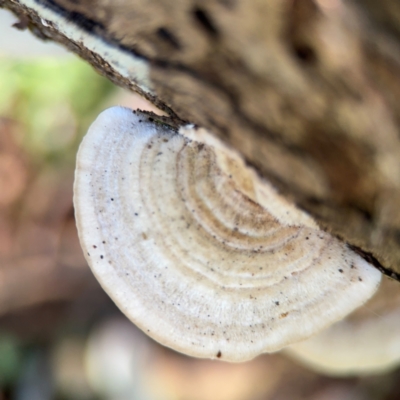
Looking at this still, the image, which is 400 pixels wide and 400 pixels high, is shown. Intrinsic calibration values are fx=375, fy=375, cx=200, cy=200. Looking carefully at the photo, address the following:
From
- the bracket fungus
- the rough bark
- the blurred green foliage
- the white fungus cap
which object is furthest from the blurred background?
the rough bark

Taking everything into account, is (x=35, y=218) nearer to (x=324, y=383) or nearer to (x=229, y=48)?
(x=324, y=383)

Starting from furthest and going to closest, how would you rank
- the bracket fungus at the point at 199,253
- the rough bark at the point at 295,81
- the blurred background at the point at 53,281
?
1. the blurred background at the point at 53,281
2. the bracket fungus at the point at 199,253
3. the rough bark at the point at 295,81

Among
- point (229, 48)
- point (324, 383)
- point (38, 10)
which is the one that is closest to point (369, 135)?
point (229, 48)

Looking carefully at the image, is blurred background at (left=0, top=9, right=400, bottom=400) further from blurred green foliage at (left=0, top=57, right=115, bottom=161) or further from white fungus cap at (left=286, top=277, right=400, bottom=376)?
white fungus cap at (left=286, top=277, right=400, bottom=376)

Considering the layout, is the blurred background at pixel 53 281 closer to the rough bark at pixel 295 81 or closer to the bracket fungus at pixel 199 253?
the bracket fungus at pixel 199 253

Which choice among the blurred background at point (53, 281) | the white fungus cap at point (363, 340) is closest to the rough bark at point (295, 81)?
the white fungus cap at point (363, 340)

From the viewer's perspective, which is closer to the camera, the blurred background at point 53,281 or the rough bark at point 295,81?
the rough bark at point 295,81
